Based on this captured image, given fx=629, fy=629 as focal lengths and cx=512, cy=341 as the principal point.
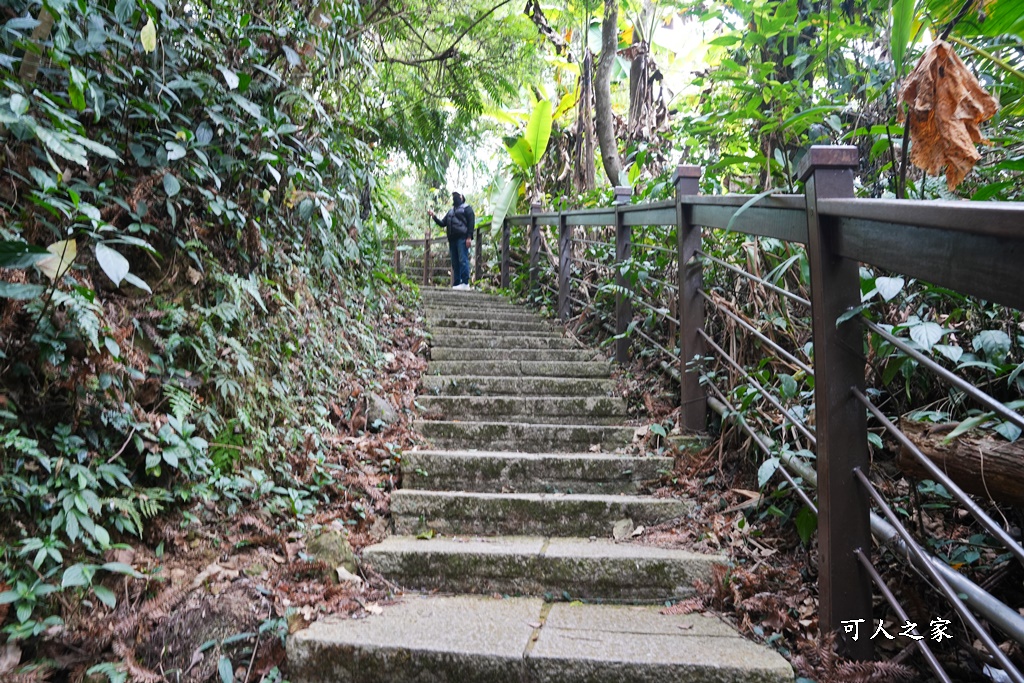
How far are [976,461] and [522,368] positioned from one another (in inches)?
134

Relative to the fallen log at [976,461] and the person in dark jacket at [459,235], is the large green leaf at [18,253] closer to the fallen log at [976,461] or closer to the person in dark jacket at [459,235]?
the fallen log at [976,461]

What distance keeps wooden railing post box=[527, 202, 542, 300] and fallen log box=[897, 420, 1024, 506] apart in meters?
5.60

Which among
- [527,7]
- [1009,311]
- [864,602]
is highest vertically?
[527,7]

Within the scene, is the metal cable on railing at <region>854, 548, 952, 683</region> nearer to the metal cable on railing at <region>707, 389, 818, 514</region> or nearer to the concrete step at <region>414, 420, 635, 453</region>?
the metal cable on railing at <region>707, 389, 818, 514</region>

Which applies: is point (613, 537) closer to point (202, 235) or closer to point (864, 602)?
point (864, 602)

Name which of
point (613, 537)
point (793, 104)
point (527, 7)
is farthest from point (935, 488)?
point (527, 7)

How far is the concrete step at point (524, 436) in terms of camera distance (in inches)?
146

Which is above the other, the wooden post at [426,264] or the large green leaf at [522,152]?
the large green leaf at [522,152]

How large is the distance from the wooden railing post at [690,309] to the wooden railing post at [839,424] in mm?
1541

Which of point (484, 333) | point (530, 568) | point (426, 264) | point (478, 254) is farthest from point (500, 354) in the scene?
point (426, 264)

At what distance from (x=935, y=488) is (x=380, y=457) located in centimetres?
255

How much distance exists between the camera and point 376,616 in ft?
7.84

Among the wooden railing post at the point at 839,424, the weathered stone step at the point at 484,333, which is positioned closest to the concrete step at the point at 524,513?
the wooden railing post at the point at 839,424

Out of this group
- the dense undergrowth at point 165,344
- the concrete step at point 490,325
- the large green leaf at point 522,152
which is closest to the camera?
the dense undergrowth at point 165,344
